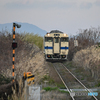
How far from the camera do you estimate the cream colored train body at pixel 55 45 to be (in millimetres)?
17672

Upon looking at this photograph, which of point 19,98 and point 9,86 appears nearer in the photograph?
point 19,98

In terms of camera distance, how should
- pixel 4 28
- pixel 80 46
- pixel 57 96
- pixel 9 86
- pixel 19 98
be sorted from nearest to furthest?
pixel 19 98 → pixel 9 86 → pixel 57 96 → pixel 4 28 → pixel 80 46

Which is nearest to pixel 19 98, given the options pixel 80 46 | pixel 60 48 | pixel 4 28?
pixel 60 48

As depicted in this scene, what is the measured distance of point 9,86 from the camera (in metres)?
7.73

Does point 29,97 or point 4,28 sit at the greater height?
point 4,28

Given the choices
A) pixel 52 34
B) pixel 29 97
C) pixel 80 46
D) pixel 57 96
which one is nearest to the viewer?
pixel 29 97

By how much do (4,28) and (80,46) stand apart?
13.4 meters

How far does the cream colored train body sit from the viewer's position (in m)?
17.7

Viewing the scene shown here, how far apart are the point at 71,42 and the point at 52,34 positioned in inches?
616

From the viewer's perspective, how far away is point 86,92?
36.6 feet

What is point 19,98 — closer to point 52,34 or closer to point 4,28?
point 52,34

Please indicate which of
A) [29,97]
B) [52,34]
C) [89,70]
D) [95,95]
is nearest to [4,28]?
[52,34]

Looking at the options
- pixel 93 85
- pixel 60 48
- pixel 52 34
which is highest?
pixel 52 34

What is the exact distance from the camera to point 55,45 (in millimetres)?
17719
